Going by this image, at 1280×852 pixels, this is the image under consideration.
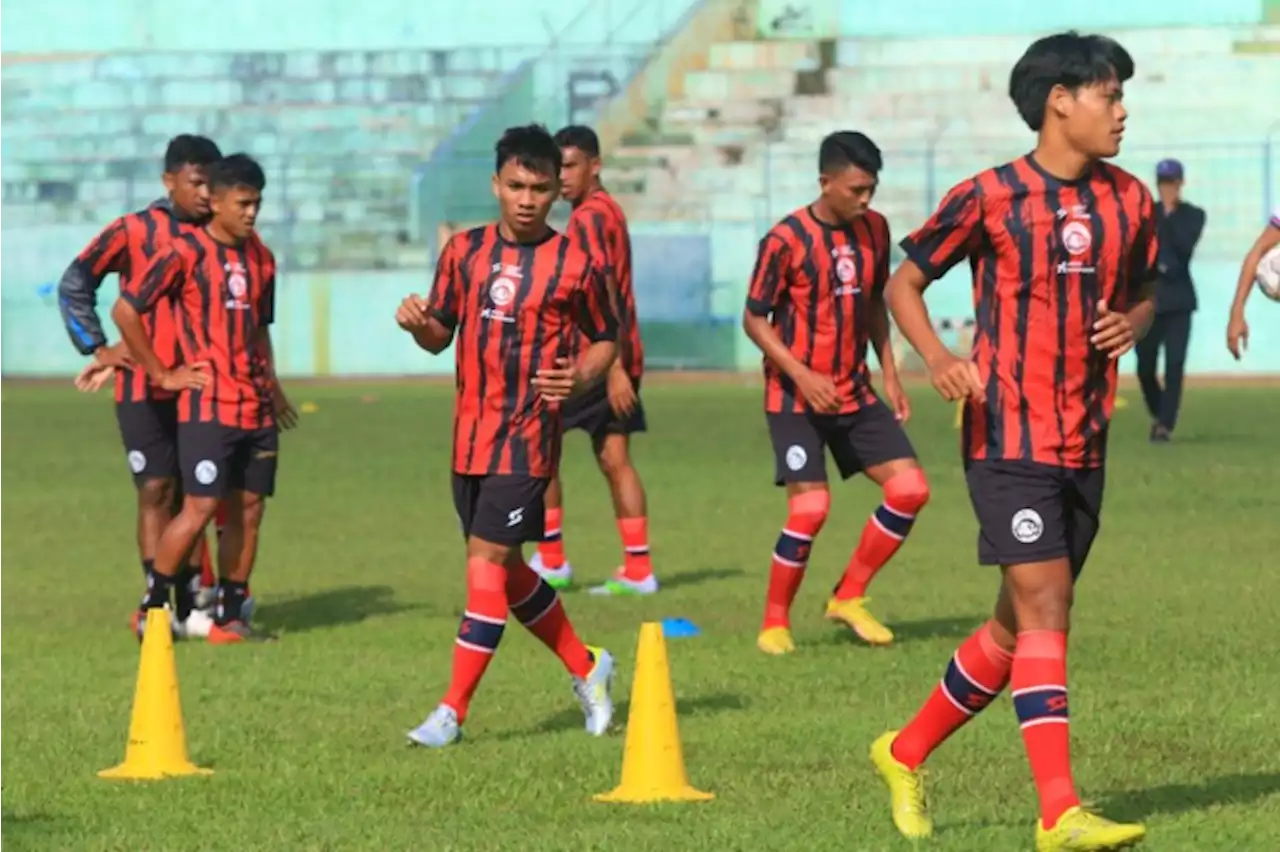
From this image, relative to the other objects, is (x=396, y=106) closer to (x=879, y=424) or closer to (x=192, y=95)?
(x=192, y=95)

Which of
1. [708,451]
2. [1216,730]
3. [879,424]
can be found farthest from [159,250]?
[708,451]

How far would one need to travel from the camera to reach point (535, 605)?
803 centimetres

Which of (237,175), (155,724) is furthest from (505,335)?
Result: (237,175)

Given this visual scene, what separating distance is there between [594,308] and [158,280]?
3027mm

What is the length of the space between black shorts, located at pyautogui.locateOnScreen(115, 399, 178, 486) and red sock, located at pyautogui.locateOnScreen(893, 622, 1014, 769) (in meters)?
5.48

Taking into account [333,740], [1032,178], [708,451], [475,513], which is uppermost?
[1032,178]

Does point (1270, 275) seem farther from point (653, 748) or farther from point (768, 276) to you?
point (653, 748)

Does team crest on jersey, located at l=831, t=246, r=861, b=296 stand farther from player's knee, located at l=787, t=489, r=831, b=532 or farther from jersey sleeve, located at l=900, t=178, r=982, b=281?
jersey sleeve, located at l=900, t=178, r=982, b=281

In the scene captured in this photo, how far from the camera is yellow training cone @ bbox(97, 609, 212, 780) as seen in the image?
23.5 ft

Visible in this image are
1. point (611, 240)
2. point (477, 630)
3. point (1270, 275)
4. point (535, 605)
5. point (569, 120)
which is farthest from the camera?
point (569, 120)

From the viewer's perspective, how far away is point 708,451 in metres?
20.7

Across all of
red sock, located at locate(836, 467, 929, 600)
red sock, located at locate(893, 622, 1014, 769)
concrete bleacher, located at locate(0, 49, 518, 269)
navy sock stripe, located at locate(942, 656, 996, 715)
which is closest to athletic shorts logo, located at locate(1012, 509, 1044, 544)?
red sock, located at locate(893, 622, 1014, 769)

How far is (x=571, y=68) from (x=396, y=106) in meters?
2.92

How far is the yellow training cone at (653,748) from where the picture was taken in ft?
22.0
